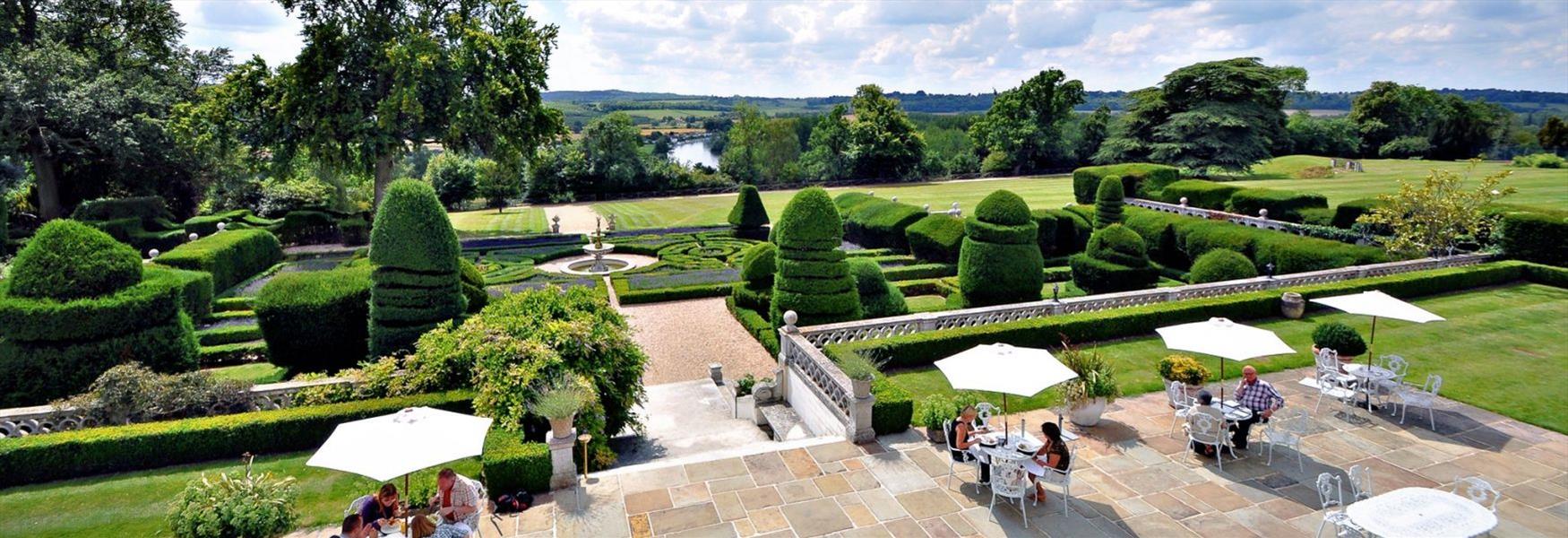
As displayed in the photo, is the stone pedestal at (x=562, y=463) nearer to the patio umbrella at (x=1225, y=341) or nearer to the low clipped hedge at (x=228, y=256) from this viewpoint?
the patio umbrella at (x=1225, y=341)

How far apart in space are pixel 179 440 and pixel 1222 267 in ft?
88.4

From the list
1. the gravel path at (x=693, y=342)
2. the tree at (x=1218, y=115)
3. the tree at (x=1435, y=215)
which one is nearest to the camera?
the gravel path at (x=693, y=342)

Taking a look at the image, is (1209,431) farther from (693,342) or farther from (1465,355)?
(693,342)

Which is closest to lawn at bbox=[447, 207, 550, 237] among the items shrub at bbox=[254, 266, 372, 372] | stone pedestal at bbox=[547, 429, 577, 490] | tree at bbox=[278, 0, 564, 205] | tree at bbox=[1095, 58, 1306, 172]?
tree at bbox=[278, 0, 564, 205]

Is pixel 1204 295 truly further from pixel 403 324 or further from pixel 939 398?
pixel 403 324

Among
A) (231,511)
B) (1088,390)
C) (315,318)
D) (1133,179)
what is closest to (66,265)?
(315,318)

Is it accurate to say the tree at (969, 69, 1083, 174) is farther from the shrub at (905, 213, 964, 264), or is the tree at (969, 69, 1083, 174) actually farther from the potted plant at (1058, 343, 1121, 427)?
the potted plant at (1058, 343, 1121, 427)

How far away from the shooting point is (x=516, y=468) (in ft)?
32.5

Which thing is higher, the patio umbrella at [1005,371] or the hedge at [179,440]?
the patio umbrella at [1005,371]

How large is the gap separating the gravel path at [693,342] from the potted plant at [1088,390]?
7.98 metres

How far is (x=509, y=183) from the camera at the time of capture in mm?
55562

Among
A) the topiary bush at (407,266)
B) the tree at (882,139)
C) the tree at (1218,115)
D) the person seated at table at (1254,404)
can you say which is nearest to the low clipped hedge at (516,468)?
A: the topiary bush at (407,266)

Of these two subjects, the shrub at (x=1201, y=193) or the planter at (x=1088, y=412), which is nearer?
the planter at (x=1088, y=412)

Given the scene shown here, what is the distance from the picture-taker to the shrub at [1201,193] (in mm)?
34188
